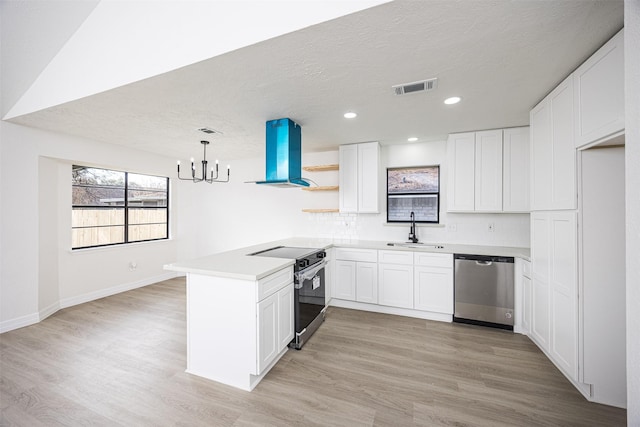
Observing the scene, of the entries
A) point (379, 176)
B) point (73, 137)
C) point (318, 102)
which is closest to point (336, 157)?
point (379, 176)

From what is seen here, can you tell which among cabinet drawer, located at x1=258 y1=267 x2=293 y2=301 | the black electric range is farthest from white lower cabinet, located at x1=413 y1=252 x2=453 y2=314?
cabinet drawer, located at x1=258 y1=267 x2=293 y2=301

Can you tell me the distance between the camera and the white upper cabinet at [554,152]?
197cm

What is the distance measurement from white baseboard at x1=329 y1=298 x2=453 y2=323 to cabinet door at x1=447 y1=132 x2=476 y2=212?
140cm

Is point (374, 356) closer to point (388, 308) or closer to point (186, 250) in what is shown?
point (388, 308)

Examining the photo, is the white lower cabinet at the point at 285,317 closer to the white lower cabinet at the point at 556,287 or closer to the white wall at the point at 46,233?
the white lower cabinet at the point at 556,287

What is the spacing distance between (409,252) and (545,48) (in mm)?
2331

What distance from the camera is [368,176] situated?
3.85 metres

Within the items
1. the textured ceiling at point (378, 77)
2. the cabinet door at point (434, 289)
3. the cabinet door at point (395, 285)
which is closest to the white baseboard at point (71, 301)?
the textured ceiling at point (378, 77)

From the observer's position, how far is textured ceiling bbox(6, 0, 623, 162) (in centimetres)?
141

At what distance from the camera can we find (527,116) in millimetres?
2801

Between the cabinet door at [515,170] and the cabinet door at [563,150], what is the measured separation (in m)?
0.97

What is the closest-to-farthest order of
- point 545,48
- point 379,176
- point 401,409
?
point 545,48, point 401,409, point 379,176

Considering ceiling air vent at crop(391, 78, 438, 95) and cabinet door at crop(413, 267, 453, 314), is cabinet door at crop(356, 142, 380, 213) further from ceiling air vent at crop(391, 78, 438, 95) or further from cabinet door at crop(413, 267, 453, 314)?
ceiling air vent at crop(391, 78, 438, 95)

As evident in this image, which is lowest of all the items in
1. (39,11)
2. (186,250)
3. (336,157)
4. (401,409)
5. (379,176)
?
(401,409)
